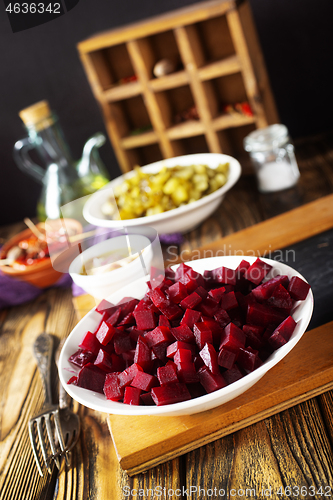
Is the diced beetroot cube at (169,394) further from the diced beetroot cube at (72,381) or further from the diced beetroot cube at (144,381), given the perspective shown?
the diced beetroot cube at (72,381)

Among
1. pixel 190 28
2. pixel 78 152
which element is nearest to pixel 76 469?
pixel 190 28

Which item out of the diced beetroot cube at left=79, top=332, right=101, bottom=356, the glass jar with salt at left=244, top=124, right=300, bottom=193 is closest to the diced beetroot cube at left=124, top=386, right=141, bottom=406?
the diced beetroot cube at left=79, top=332, right=101, bottom=356

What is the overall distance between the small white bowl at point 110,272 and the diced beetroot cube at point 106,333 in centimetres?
19

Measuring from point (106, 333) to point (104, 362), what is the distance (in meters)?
0.04

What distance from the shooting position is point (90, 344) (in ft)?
2.24

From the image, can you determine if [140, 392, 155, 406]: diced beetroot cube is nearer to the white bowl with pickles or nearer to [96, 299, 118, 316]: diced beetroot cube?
[96, 299, 118, 316]: diced beetroot cube

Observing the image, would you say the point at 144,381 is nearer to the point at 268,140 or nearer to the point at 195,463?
the point at 195,463

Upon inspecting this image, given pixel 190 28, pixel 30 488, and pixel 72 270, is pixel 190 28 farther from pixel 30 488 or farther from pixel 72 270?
pixel 30 488

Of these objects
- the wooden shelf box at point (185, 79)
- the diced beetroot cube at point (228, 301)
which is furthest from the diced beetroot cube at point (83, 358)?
the wooden shelf box at point (185, 79)

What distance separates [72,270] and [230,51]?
1198 mm

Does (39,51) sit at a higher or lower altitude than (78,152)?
higher

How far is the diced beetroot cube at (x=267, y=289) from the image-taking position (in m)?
0.68

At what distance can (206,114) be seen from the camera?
5.46 feet

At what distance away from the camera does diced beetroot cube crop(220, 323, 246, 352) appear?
59cm
